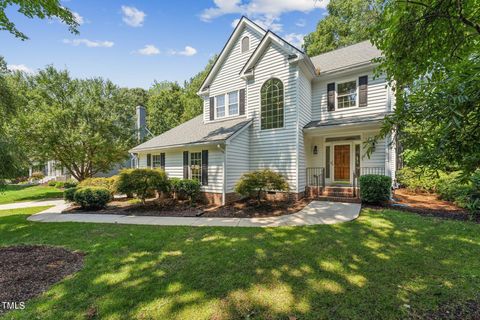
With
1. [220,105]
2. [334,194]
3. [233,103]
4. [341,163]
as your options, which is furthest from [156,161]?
[341,163]

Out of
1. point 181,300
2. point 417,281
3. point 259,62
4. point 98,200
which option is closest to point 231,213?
point 181,300

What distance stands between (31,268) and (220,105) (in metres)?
10.8

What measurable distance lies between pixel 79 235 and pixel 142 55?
1290cm

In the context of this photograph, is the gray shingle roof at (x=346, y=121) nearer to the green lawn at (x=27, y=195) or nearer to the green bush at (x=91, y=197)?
the green bush at (x=91, y=197)

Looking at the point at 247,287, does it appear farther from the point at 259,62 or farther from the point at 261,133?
the point at 259,62

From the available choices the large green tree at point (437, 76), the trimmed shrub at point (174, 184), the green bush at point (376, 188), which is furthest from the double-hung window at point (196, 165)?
the large green tree at point (437, 76)

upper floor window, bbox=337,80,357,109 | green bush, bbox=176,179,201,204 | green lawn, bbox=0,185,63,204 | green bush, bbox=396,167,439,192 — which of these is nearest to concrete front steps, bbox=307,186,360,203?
green bush, bbox=396,167,439,192

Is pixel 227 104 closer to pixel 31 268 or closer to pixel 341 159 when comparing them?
pixel 341 159

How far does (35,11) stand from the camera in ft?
24.3

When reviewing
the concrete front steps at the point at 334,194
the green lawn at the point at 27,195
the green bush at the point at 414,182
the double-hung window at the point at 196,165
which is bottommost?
the green lawn at the point at 27,195

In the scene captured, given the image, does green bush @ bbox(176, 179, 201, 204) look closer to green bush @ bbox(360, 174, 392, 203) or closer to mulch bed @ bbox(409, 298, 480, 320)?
green bush @ bbox(360, 174, 392, 203)

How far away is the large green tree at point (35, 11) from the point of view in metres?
7.07

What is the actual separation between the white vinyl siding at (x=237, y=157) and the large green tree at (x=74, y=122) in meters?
11.6

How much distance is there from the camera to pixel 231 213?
27.7 feet
